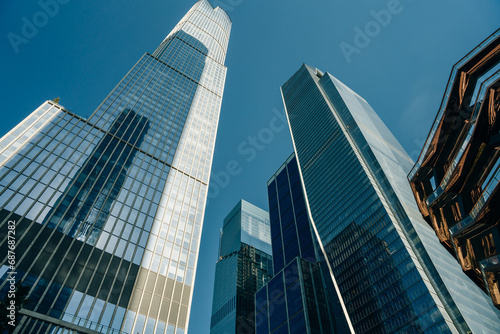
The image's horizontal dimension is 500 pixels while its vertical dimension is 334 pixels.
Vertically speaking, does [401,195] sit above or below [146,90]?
below

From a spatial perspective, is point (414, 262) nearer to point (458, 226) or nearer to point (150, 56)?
point (458, 226)

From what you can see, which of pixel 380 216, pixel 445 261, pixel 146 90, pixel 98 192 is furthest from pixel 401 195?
pixel 98 192

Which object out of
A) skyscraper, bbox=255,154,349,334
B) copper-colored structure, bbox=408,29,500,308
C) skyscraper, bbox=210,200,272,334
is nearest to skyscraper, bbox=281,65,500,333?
skyscraper, bbox=255,154,349,334

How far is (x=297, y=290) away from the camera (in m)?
104

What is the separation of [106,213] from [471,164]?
45.7m

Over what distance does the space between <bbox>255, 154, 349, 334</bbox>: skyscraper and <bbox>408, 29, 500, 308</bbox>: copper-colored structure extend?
2972 inches

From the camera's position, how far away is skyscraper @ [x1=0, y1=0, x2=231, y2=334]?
37.3 m

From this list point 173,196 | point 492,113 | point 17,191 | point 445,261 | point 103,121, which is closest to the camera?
point 492,113

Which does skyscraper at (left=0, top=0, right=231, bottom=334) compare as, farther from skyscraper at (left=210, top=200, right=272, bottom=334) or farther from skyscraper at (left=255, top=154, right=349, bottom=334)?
skyscraper at (left=210, top=200, right=272, bottom=334)

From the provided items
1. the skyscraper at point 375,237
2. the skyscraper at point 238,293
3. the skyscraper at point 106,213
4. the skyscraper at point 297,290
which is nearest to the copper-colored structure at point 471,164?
the skyscraper at point 106,213

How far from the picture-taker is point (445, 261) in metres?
85.7

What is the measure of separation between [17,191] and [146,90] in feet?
147

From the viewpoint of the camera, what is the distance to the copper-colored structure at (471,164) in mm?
21734

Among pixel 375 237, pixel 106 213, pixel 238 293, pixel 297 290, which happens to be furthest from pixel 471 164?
pixel 238 293
